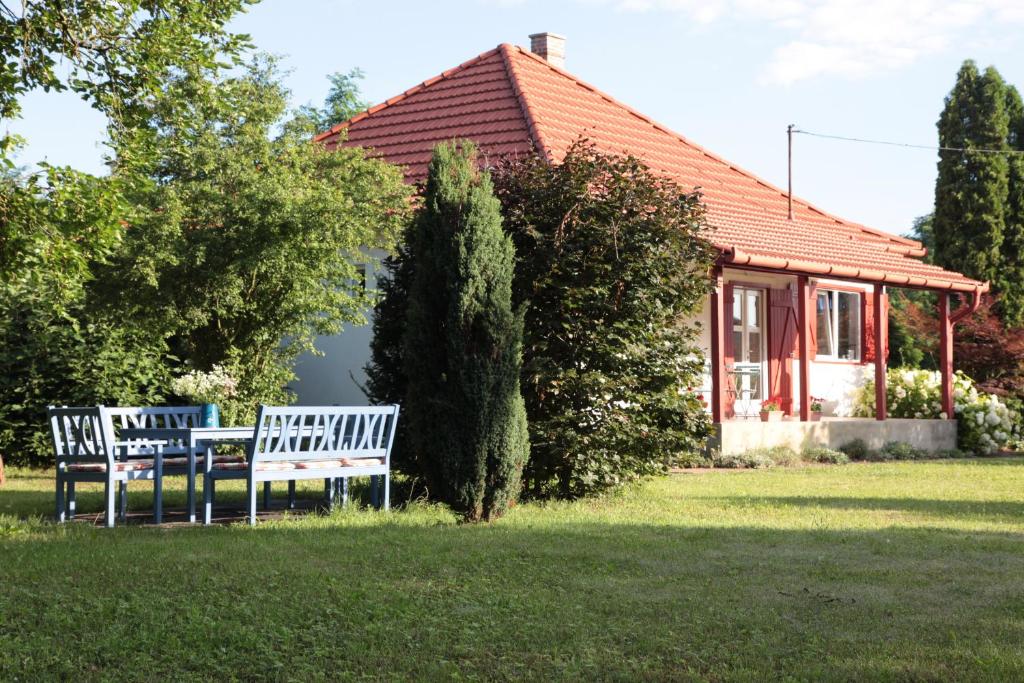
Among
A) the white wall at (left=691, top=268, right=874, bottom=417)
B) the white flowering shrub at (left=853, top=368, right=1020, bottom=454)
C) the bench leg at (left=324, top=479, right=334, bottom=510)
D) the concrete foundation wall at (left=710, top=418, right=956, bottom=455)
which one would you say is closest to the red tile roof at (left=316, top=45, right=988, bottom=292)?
the white wall at (left=691, top=268, right=874, bottom=417)

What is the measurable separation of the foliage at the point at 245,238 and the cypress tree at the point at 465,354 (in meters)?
4.53

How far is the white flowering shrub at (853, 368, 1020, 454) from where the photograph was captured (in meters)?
20.9

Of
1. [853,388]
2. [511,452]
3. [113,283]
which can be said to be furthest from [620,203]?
[853,388]

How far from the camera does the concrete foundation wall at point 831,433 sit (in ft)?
56.1

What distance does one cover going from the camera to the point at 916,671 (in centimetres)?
488

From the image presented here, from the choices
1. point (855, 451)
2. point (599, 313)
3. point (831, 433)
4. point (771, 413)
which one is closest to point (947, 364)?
point (855, 451)

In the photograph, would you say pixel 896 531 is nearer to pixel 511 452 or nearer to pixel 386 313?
pixel 511 452

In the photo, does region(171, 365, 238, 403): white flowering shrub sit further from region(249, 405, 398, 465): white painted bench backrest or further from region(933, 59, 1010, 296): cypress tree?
region(933, 59, 1010, 296): cypress tree

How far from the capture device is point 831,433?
61.6 feet

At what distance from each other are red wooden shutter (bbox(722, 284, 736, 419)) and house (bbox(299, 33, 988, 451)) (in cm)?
3

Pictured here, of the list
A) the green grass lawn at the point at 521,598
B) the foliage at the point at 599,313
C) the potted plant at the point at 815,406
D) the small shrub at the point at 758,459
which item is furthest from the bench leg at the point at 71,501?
the potted plant at the point at 815,406

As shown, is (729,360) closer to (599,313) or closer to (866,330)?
(866,330)

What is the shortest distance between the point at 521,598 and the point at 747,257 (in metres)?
11.6

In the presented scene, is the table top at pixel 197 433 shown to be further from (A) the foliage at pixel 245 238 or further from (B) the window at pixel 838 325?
(B) the window at pixel 838 325
